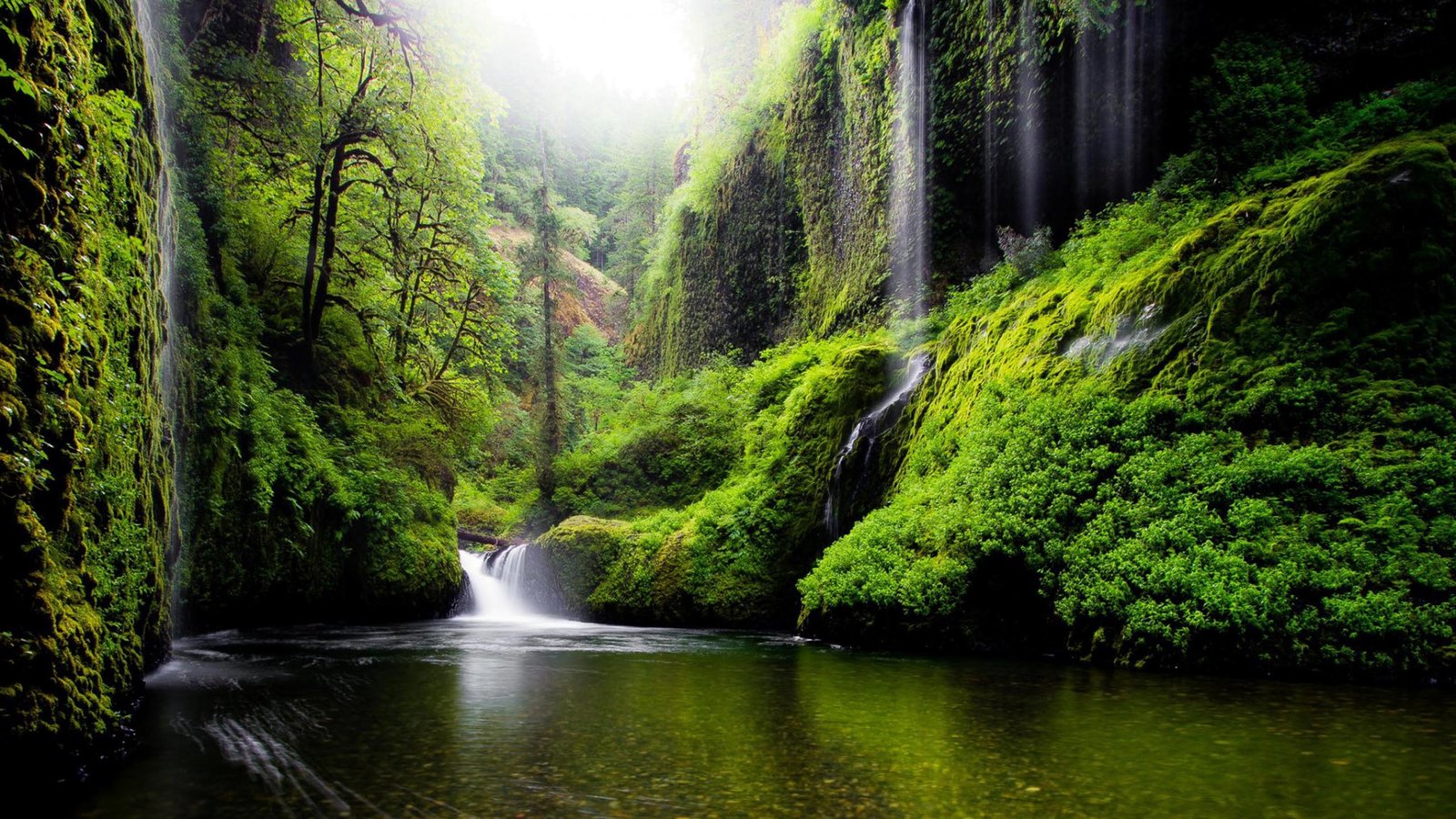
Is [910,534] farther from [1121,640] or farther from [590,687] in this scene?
[590,687]

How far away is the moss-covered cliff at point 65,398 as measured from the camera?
275cm

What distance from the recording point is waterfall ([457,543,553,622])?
15.4 m

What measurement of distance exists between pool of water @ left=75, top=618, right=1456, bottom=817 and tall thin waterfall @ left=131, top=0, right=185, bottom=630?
1744mm

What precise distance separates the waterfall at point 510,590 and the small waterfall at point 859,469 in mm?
7121

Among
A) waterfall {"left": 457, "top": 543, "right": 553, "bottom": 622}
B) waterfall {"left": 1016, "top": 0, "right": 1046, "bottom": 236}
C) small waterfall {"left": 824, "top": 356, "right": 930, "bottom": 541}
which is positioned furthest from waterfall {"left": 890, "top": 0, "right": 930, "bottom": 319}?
waterfall {"left": 457, "top": 543, "right": 553, "bottom": 622}

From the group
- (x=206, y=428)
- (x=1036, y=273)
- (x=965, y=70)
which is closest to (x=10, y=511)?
(x=206, y=428)

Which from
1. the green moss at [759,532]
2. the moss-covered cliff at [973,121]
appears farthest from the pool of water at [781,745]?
the moss-covered cliff at [973,121]

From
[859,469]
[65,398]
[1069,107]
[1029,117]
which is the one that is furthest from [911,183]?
[65,398]

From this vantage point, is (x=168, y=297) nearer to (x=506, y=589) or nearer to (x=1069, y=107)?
(x=506, y=589)

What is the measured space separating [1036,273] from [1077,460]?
5.51 m

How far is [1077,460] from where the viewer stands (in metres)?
7.08

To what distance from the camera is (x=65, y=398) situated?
319cm

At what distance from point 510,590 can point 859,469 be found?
9267mm

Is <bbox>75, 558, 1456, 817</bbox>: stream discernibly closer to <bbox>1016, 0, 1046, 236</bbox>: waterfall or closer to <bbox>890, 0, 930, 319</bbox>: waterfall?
<bbox>1016, 0, 1046, 236</bbox>: waterfall
